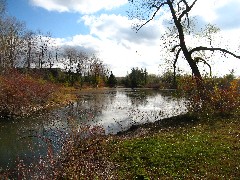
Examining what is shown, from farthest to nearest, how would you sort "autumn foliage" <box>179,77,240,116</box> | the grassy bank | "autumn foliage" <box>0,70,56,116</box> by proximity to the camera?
1. "autumn foliage" <box>0,70,56,116</box>
2. "autumn foliage" <box>179,77,240,116</box>
3. the grassy bank

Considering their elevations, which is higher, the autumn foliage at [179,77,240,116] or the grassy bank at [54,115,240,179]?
the autumn foliage at [179,77,240,116]

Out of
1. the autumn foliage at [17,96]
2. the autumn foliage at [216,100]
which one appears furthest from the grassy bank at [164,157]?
the autumn foliage at [17,96]

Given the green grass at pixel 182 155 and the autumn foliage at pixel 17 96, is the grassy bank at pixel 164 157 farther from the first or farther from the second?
the autumn foliage at pixel 17 96

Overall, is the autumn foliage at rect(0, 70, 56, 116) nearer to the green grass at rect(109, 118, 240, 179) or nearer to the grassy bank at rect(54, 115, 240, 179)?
the grassy bank at rect(54, 115, 240, 179)

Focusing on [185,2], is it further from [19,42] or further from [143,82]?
[143,82]

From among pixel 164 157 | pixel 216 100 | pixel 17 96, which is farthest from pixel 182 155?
pixel 17 96

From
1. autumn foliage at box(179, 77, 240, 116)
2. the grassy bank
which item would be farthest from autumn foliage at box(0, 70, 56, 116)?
the grassy bank

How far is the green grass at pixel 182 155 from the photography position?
8.72 meters

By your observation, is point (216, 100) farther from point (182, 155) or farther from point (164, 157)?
point (164, 157)

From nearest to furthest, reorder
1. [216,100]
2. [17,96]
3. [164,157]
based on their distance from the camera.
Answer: [164,157] < [216,100] < [17,96]

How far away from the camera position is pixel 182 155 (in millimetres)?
10117

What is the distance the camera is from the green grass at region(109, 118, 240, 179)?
8.72m

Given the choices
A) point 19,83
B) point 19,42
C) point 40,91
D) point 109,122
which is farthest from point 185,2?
point 19,42

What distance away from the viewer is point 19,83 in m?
28.5
